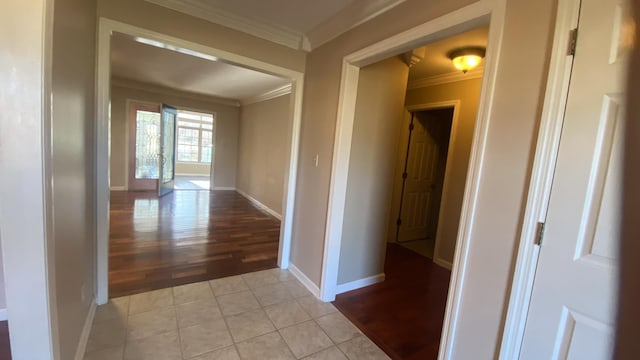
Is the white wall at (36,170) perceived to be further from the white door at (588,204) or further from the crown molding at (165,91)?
the crown molding at (165,91)

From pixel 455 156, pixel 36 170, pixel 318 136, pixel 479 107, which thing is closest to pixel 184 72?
pixel 318 136

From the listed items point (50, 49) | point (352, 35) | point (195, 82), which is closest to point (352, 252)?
point (352, 35)

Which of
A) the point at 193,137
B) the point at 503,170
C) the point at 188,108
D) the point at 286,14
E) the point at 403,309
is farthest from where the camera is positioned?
the point at 193,137

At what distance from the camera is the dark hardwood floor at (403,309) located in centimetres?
196

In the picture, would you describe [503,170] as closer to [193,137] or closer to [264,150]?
[264,150]

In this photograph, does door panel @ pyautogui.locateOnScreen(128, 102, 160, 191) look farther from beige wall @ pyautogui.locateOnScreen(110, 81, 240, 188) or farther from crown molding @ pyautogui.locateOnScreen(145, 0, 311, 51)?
→ crown molding @ pyautogui.locateOnScreen(145, 0, 311, 51)

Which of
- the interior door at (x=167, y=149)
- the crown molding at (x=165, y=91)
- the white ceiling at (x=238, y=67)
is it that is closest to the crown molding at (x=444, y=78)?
the white ceiling at (x=238, y=67)

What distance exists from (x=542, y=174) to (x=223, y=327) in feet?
7.09

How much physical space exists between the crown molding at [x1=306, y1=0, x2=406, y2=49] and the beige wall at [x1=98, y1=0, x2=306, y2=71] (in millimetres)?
268

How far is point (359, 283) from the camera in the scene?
271 cm

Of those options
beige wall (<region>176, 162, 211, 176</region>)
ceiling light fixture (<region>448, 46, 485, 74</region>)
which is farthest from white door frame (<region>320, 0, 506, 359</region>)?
beige wall (<region>176, 162, 211, 176</region>)

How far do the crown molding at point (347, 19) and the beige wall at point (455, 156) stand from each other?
190 cm

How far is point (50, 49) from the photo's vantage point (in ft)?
3.33

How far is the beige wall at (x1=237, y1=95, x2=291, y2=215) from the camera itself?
514 cm
